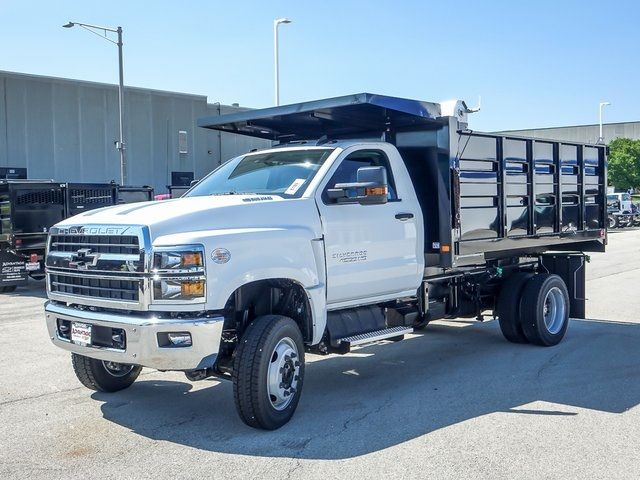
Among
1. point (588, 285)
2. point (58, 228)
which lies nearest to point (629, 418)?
point (58, 228)

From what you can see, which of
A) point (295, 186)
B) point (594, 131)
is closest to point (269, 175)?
point (295, 186)

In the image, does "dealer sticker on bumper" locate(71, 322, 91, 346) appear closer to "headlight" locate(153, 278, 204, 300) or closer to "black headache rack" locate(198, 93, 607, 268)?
"headlight" locate(153, 278, 204, 300)

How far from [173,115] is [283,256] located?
108 ft

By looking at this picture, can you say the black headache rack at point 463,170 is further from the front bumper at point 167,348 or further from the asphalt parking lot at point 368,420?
the front bumper at point 167,348

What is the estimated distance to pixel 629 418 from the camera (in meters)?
6.10

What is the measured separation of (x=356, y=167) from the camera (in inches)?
279

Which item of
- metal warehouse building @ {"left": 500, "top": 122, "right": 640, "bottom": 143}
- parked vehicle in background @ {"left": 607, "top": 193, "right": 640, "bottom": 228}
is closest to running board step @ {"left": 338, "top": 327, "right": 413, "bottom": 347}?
parked vehicle in background @ {"left": 607, "top": 193, "right": 640, "bottom": 228}

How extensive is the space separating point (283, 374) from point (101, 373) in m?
1.96

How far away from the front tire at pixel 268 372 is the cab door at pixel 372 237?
722mm

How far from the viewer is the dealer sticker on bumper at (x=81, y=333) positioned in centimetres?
579

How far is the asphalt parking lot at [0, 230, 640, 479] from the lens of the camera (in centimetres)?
508

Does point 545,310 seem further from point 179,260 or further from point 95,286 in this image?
point 95,286

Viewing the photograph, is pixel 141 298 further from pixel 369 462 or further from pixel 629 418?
pixel 629 418

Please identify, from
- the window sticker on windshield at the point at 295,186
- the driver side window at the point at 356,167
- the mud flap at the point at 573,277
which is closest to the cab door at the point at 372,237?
the driver side window at the point at 356,167
